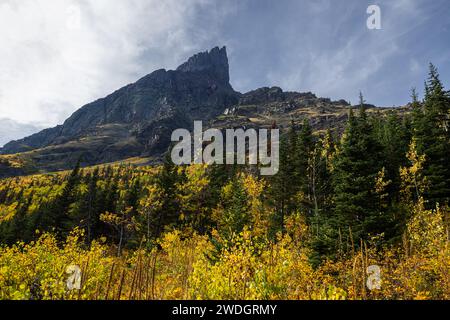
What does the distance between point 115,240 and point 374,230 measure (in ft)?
159

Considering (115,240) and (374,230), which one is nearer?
(374,230)

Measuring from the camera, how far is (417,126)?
35.4m

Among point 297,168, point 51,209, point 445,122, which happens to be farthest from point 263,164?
point 51,209

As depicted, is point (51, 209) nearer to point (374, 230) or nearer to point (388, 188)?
point (374, 230)

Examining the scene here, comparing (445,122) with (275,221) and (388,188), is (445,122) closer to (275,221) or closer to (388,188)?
(388,188)

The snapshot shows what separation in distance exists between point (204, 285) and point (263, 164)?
4558cm
